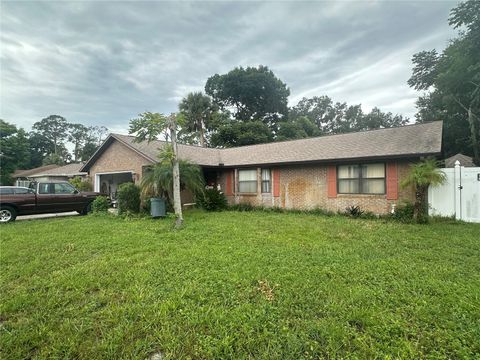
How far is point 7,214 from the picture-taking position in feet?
33.3

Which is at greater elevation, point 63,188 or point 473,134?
point 473,134

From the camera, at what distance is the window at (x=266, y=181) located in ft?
43.1

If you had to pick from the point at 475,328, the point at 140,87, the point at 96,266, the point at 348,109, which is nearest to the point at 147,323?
the point at 96,266

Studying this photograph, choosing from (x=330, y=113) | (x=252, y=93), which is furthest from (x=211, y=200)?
(x=330, y=113)

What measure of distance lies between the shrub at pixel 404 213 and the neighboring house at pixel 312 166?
1.08 ft

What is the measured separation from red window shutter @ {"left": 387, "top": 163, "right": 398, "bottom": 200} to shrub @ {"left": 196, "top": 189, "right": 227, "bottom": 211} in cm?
771

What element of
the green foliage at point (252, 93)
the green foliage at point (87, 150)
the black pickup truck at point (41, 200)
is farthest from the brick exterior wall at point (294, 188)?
the green foliage at point (87, 150)

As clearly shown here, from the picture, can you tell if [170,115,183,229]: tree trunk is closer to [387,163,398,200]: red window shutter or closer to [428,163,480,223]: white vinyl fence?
[387,163,398,200]: red window shutter

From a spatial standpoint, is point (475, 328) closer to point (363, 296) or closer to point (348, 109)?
point (363, 296)

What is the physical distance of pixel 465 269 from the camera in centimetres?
424

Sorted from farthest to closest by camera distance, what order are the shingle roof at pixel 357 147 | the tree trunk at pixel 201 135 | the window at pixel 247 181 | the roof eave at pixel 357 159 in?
the tree trunk at pixel 201 135 → the window at pixel 247 181 → the shingle roof at pixel 357 147 → the roof eave at pixel 357 159

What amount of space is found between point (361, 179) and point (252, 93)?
1189 inches

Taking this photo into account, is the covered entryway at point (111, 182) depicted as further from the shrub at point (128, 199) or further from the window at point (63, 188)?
the shrub at point (128, 199)

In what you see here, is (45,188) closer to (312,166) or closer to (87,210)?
(87,210)
